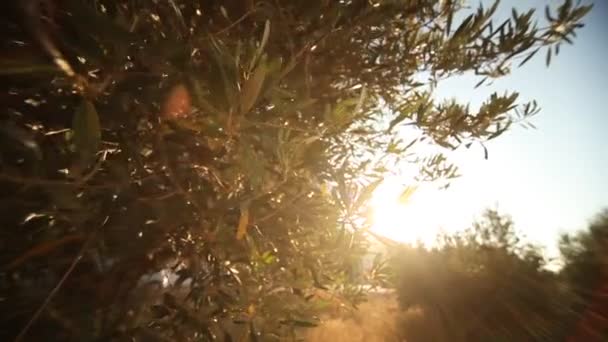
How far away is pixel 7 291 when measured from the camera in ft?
5.53

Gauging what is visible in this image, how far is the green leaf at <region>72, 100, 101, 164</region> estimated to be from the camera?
634mm

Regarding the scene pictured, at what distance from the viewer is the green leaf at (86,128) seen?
0.63 m

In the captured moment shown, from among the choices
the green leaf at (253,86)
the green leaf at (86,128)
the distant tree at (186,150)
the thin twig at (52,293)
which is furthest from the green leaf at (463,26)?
the thin twig at (52,293)

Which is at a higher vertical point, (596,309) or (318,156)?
(318,156)

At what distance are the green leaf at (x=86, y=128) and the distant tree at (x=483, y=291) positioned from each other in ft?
38.5

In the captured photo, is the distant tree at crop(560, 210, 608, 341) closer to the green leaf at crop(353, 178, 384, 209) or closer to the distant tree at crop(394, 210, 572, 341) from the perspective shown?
the distant tree at crop(394, 210, 572, 341)

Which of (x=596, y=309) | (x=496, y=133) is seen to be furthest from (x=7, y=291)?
(x=596, y=309)

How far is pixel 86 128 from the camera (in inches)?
25.6

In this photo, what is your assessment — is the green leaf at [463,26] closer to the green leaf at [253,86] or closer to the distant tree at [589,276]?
the green leaf at [253,86]

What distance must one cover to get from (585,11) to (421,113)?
1310 millimetres

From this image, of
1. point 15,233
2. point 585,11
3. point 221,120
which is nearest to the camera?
point 221,120

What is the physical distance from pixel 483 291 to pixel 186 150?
1394cm

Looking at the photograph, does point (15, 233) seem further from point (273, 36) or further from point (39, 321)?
point (273, 36)

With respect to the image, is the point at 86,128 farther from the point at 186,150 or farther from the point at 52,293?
the point at 186,150
